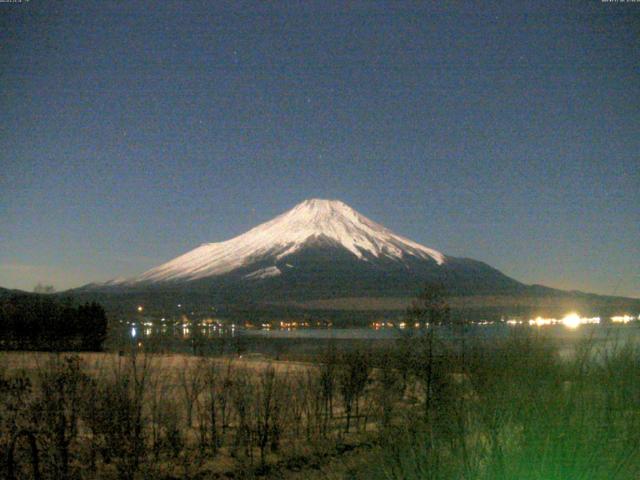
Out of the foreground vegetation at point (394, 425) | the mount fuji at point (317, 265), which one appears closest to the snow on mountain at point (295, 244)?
the mount fuji at point (317, 265)

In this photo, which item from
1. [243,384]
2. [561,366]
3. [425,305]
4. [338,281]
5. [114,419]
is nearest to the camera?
[561,366]

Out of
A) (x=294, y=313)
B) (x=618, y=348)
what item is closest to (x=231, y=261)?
(x=294, y=313)

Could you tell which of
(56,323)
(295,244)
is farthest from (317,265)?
(56,323)

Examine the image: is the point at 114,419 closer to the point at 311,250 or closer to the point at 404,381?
the point at 404,381

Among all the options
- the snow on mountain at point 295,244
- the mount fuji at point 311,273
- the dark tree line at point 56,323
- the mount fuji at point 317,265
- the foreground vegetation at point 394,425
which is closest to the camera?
the foreground vegetation at point 394,425

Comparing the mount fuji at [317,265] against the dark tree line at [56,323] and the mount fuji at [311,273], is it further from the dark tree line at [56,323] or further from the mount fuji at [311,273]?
the dark tree line at [56,323]

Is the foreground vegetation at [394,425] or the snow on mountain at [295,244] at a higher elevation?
the snow on mountain at [295,244]
